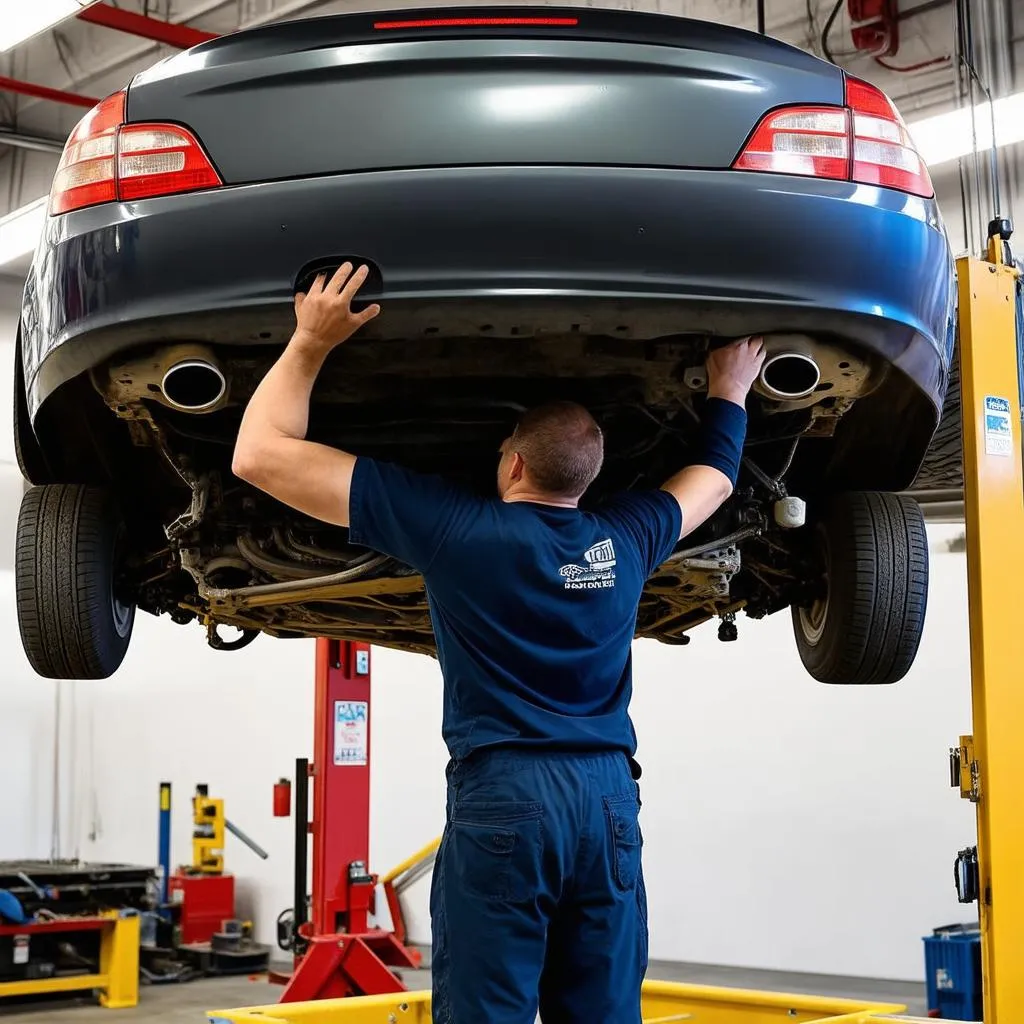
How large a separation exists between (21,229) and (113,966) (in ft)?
14.5

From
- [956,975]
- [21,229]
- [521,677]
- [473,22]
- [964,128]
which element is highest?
[21,229]

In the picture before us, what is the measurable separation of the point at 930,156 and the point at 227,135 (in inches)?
198

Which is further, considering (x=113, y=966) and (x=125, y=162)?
(x=113, y=966)

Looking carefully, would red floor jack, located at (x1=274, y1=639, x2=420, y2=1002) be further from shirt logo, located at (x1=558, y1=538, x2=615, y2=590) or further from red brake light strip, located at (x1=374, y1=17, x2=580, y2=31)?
red brake light strip, located at (x1=374, y1=17, x2=580, y2=31)

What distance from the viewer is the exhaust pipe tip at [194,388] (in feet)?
6.34

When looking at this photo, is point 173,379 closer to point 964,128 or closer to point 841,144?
point 841,144

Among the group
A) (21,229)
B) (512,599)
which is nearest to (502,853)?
(512,599)

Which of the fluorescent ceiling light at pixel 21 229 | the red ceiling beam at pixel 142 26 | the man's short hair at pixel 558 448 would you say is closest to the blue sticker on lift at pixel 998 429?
the man's short hair at pixel 558 448

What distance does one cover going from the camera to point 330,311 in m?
1.76

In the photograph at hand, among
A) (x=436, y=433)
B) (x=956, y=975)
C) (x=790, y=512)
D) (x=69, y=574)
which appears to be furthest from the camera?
(x=956, y=975)

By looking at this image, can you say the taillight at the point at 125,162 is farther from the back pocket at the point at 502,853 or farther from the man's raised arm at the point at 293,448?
the back pocket at the point at 502,853

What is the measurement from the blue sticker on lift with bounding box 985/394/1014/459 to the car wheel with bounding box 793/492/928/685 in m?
0.23

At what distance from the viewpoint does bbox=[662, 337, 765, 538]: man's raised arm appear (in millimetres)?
1946

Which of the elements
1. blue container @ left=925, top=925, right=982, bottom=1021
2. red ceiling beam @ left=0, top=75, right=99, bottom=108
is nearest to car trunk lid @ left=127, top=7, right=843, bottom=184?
blue container @ left=925, top=925, right=982, bottom=1021
